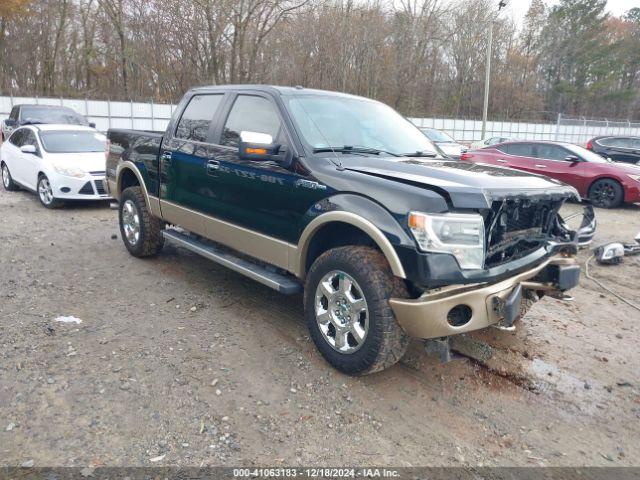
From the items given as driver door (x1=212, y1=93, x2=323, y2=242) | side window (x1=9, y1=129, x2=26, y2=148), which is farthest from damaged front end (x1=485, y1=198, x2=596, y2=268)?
side window (x1=9, y1=129, x2=26, y2=148)

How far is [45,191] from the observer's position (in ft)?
30.6

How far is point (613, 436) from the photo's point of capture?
308cm

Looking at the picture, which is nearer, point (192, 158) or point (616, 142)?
point (192, 158)

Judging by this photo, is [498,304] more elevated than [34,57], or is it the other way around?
[34,57]

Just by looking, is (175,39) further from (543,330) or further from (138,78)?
(543,330)

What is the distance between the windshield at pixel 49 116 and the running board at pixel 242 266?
12.8m

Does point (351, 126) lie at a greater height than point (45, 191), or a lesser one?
greater

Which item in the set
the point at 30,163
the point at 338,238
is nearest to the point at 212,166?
the point at 338,238

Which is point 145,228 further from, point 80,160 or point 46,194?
point 46,194

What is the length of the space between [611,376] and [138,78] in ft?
127

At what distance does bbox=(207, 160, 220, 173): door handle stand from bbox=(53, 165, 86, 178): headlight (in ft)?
17.6

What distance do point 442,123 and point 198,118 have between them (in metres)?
32.5

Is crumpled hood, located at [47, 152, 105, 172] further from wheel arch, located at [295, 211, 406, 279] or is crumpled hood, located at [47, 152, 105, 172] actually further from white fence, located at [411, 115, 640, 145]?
white fence, located at [411, 115, 640, 145]

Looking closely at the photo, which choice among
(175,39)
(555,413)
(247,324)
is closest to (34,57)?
(175,39)
